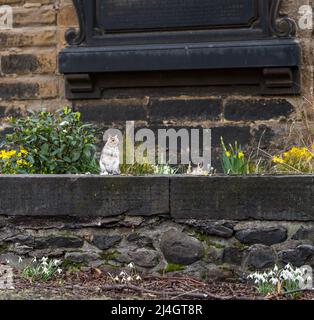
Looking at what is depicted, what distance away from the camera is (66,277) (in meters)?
4.94

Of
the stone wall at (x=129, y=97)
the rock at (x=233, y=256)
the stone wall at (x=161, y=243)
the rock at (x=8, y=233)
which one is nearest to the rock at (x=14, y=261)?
the stone wall at (x=161, y=243)

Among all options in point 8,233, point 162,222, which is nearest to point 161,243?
point 162,222

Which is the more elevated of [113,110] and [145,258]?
[113,110]

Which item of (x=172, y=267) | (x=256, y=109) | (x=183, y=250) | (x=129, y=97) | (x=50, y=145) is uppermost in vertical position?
(x=129, y=97)

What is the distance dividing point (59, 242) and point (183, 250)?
84 centimetres

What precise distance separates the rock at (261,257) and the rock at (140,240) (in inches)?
25.9

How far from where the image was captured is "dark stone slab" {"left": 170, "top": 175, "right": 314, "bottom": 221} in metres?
4.81

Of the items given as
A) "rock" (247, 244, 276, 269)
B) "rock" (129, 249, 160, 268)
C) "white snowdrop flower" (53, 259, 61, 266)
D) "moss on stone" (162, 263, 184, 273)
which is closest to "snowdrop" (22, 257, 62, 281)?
"white snowdrop flower" (53, 259, 61, 266)

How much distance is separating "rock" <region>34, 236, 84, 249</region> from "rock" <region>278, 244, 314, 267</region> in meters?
1.36

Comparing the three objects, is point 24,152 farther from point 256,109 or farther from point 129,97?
point 256,109

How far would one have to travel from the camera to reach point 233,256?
4.84 metres

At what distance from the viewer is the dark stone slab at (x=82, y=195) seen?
4965 millimetres

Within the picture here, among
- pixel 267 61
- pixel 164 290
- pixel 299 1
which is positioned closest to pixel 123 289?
pixel 164 290

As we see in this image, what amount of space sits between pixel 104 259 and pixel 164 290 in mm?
559
